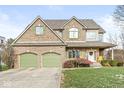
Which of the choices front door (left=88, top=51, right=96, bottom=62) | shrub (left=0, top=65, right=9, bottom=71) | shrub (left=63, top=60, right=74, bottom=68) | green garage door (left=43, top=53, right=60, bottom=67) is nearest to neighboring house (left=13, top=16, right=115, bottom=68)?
green garage door (left=43, top=53, right=60, bottom=67)

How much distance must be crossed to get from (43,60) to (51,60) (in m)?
0.95

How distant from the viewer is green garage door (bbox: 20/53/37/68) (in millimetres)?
40562

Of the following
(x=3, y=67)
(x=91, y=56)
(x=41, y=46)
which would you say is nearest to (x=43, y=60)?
(x=41, y=46)

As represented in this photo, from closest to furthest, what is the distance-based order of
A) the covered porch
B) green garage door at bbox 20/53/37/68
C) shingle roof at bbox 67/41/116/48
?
green garage door at bbox 20/53/37/68 → shingle roof at bbox 67/41/116/48 → the covered porch

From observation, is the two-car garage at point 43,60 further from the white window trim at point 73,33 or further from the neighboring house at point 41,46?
the white window trim at point 73,33

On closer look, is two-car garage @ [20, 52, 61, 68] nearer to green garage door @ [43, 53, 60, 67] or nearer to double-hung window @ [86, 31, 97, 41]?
green garage door @ [43, 53, 60, 67]

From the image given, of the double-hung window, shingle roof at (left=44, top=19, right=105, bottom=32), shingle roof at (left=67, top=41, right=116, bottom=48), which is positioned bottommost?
shingle roof at (left=67, top=41, right=116, bottom=48)

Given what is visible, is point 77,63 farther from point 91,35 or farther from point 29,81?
point 29,81

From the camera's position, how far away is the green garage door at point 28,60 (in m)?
40.6

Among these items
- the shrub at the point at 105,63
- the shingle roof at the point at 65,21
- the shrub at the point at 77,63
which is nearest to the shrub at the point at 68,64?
the shrub at the point at 77,63

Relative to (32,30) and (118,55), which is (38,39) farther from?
(118,55)

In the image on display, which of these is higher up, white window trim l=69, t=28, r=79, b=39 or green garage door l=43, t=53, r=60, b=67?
white window trim l=69, t=28, r=79, b=39

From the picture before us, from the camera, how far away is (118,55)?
164 feet

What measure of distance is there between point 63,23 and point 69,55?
16.9ft
